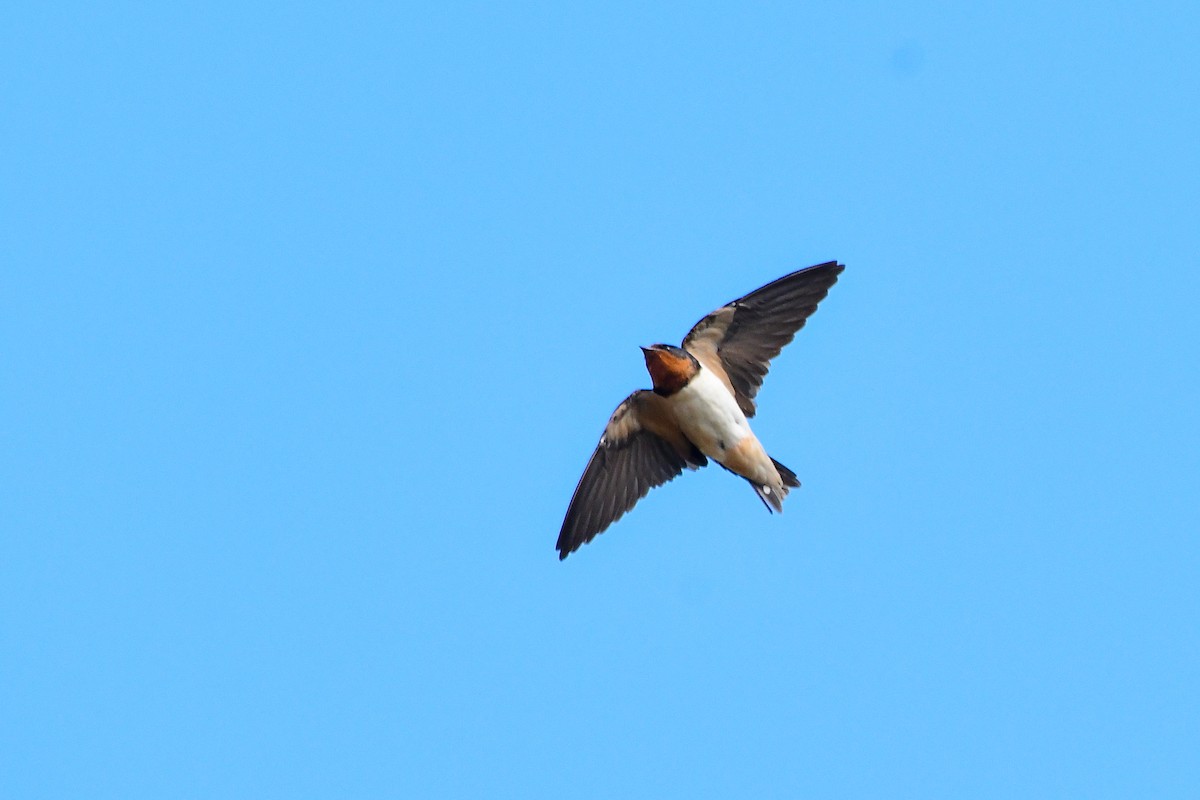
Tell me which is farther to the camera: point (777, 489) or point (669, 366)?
point (777, 489)

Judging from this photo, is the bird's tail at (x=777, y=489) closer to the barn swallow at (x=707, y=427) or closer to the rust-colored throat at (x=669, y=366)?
the barn swallow at (x=707, y=427)

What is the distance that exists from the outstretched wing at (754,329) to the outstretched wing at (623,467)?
473mm

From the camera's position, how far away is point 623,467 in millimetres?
11703

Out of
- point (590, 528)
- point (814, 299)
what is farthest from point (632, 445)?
point (814, 299)

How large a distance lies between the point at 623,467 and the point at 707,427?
716mm

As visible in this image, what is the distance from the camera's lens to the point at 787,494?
11.5 metres

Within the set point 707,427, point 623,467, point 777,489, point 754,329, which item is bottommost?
point 777,489

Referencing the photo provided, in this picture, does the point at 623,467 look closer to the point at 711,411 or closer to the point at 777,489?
the point at 711,411

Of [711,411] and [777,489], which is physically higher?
[711,411]

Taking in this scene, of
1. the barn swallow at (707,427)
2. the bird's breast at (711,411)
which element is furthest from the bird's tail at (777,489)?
the bird's breast at (711,411)

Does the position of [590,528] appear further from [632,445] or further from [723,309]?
[723,309]

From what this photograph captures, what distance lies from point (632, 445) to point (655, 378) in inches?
25.7

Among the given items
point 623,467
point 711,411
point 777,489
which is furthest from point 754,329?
point 623,467

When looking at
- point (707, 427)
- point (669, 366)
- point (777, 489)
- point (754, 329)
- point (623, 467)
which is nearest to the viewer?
point (669, 366)
